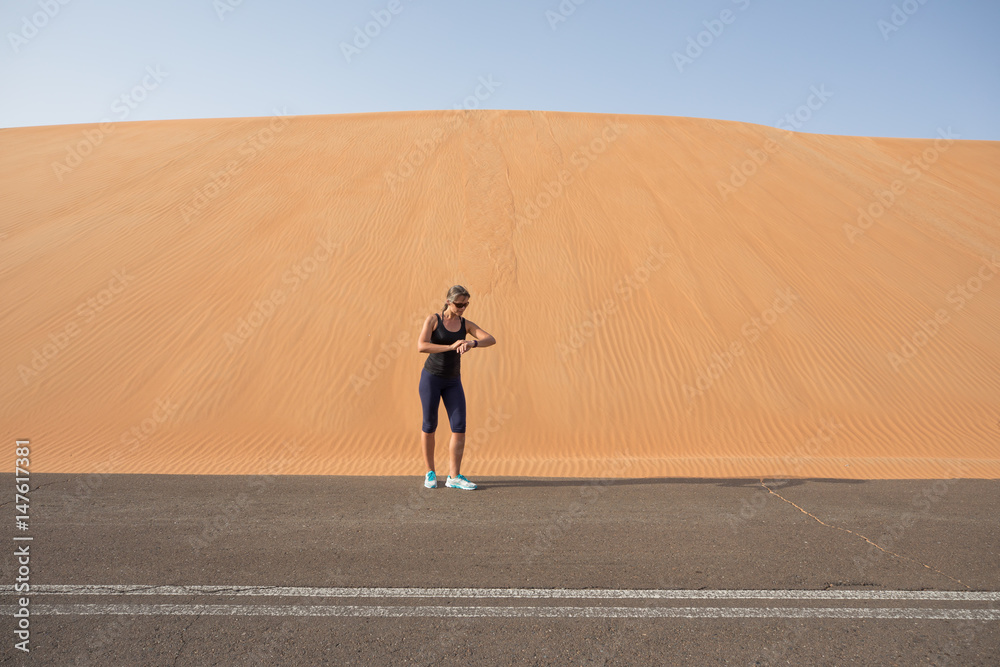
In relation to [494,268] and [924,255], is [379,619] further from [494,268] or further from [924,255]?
[924,255]

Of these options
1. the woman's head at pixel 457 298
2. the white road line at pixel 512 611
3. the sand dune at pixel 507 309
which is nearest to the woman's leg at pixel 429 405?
the woman's head at pixel 457 298

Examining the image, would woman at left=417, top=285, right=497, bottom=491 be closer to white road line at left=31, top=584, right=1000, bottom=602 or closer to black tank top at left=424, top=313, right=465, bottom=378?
black tank top at left=424, top=313, right=465, bottom=378

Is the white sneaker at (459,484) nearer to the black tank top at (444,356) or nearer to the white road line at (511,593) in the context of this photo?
the black tank top at (444,356)

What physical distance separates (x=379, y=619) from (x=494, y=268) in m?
10.6

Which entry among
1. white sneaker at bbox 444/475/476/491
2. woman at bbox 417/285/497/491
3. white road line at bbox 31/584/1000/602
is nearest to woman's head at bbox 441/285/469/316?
woman at bbox 417/285/497/491

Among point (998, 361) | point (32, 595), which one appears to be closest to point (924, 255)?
point (998, 361)

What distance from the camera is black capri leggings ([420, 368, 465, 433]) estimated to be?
5199mm

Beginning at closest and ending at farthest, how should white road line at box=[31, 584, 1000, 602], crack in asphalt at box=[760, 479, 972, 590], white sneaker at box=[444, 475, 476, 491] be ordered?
white road line at box=[31, 584, 1000, 602], crack in asphalt at box=[760, 479, 972, 590], white sneaker at box=[444, 475, 476, 491]

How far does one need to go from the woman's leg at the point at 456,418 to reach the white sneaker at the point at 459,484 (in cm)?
4

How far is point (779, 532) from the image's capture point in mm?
3998

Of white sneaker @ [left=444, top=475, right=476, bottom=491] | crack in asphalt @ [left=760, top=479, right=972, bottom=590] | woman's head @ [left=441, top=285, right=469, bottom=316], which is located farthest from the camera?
white sneaker @ [left=444, top=475, right=476, bottom=491]

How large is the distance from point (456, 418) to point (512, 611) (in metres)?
2.43

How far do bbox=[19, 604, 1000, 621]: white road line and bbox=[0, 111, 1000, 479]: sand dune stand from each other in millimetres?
3690

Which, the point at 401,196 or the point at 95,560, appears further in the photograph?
the point at 401,196
